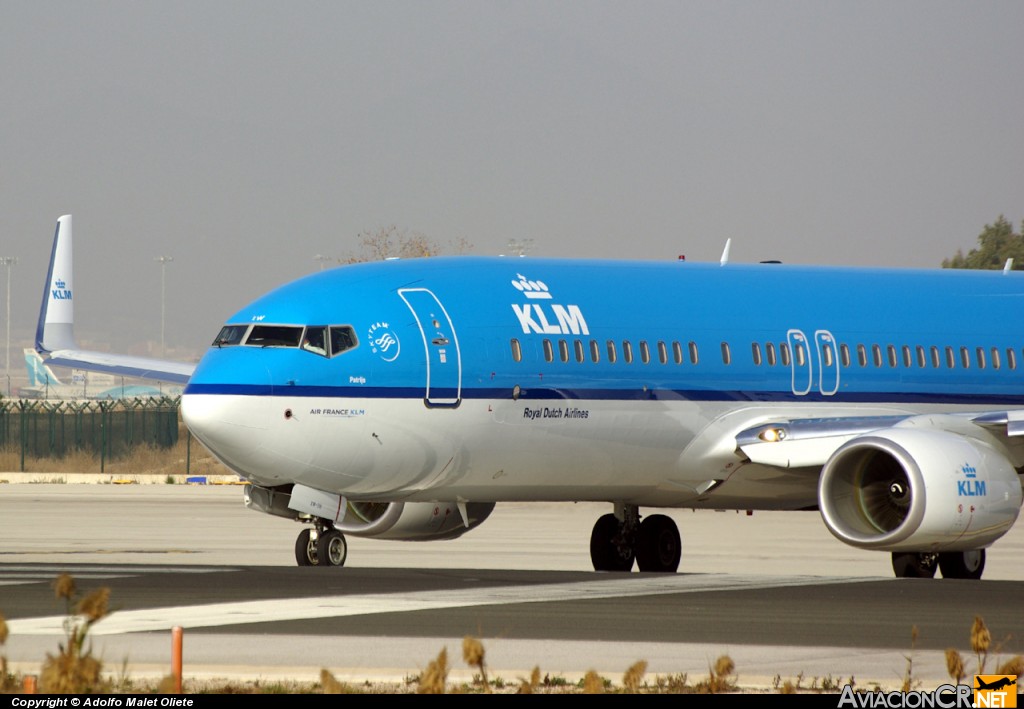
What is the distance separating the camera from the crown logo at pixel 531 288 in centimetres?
2492

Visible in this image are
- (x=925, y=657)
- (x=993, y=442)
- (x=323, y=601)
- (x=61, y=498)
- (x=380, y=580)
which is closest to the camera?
(x=925, y=657)

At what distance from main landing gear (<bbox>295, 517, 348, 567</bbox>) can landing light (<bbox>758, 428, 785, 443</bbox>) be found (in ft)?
19.0

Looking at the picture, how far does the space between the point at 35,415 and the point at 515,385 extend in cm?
4930

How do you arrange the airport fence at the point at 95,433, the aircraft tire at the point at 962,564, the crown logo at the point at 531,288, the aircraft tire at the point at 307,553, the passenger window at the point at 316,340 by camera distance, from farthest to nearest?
1. the airport fence at the point at 95,433
2. the aircraft tire at the point at 962,564
3. the crown logo at the point at 531,288
4. the aircraft tire at the point at 307,553
5. the passenger window at the point at 316,340

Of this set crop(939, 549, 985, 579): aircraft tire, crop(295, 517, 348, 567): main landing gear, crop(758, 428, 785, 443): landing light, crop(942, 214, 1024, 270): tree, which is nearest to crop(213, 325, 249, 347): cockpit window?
crop(295, 517, 348, 567): main landing gear

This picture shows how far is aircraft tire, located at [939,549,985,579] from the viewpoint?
26625mm

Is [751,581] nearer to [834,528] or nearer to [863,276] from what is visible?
[834,528]

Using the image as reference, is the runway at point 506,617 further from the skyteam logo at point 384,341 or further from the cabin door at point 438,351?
the skyteam logo at point 384,341

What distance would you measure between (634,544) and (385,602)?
31.9 ft

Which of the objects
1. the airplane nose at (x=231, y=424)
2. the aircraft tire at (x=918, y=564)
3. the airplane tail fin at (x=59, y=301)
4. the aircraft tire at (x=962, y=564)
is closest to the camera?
the airplane nose at (x=231, y=424)

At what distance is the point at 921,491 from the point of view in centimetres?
2316

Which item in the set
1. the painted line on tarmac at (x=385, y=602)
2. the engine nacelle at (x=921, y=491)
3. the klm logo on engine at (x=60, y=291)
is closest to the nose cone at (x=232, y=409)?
the painted line on tarmac at (x=385, y=602)

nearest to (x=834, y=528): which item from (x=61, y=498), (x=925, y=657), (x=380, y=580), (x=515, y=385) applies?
(x=515, y=385)

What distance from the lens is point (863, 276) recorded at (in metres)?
29.3
